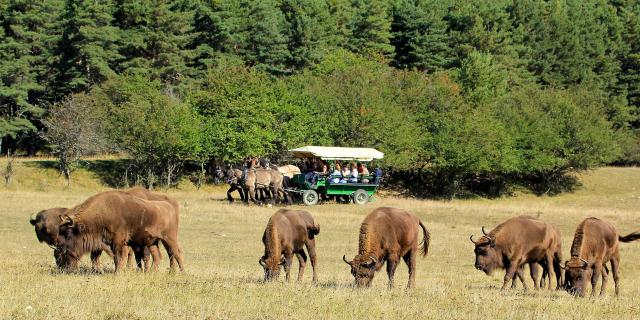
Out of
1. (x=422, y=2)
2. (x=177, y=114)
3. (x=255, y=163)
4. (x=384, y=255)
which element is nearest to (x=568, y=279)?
(x=384, y=255)

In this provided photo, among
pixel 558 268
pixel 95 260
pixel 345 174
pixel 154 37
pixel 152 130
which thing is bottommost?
pixel 95 260

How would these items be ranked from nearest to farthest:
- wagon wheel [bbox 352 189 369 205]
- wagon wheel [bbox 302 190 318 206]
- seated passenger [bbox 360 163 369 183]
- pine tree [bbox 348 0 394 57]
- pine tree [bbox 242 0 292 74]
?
1. wagon wheel [bbox 302 190 318 206]
2. wagon wheel [bbox 352 189 369 205]
3. seated passenger [bbox 360 163 369 183]
4. pine tree [bbox 242 0 292 74]
5. pine tree [bbox 348 0 394 57]

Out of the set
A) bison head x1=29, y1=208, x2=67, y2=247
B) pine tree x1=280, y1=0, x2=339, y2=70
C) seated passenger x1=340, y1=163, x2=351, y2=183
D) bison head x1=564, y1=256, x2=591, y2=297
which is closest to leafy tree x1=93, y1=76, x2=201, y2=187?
seated passenger x1=340, y1=163, x2=351, y2=183

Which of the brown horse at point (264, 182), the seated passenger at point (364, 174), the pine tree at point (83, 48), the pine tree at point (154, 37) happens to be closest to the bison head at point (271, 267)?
the brown horse at point (264, 182)

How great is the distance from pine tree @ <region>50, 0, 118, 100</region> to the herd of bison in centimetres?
4945

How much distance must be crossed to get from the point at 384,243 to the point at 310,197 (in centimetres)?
2806

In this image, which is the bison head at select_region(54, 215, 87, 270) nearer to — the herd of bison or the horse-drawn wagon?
the herd of bison

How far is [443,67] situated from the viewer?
94.6m

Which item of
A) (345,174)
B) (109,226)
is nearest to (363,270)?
(109,226)

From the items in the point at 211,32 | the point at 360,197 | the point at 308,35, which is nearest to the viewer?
the point at 360,197

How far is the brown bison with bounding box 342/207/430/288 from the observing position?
16328 millimetres

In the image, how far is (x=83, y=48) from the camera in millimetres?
66688

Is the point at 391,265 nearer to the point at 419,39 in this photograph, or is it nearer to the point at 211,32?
the point at 211,32

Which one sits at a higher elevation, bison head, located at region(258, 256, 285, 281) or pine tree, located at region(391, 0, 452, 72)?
pine tree, located at region(391, 0, 452, 72)
